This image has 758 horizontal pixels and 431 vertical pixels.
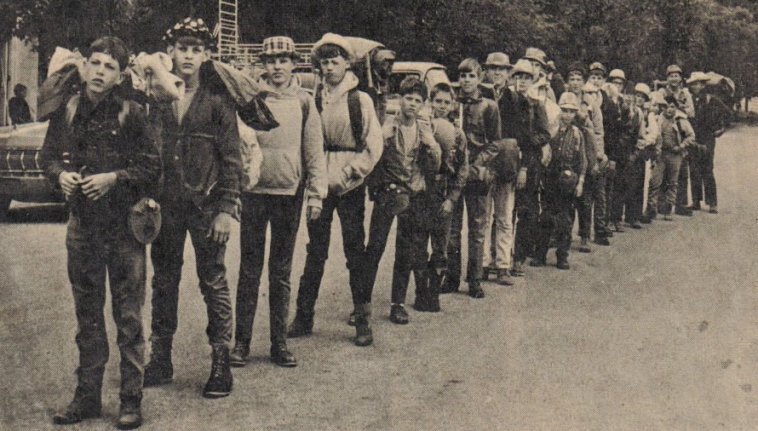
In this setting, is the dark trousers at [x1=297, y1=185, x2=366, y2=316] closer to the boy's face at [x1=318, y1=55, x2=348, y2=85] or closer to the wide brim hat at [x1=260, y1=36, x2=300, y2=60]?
the boy's face at [x1=318, y1=55, x2=348, y2=85]

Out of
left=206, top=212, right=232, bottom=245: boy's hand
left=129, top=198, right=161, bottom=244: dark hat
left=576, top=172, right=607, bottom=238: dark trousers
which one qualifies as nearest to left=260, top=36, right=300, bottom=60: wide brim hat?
left=206, top=212, right=232, bottom=245: boy's hand

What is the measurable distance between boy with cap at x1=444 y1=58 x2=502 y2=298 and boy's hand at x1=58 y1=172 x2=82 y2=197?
4.89 m

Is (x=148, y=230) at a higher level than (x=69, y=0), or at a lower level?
lower

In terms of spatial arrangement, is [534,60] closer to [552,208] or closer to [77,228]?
[552,208]


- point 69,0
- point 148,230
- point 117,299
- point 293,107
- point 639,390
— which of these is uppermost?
point 69,0

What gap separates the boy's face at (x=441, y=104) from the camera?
8.92 meters

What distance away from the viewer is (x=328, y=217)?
7.61m

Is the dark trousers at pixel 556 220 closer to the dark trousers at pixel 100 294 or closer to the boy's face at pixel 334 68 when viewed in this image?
the boy's face at pixel 334 68

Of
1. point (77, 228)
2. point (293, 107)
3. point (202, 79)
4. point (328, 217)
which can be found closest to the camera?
point (77, 228)

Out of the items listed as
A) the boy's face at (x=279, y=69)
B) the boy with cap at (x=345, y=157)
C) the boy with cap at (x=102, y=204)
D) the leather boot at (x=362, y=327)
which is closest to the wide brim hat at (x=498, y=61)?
the boy with cap at (x=345, y=157)

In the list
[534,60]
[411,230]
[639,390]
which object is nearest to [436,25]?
[534,60]

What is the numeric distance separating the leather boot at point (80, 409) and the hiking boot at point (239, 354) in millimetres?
1293

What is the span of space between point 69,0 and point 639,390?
598 inches

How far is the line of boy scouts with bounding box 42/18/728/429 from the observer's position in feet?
18.0
